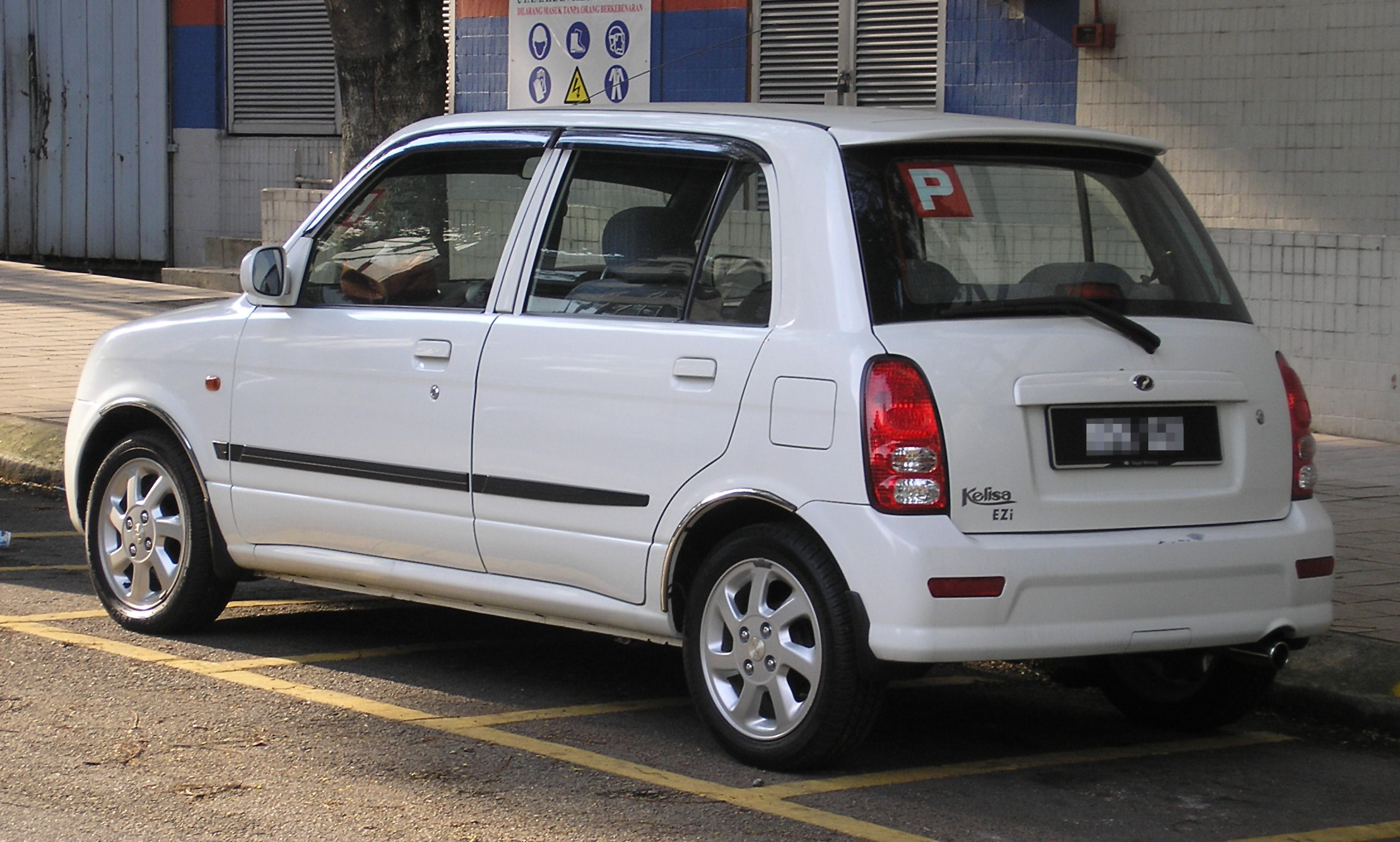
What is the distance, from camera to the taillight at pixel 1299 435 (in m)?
5.42

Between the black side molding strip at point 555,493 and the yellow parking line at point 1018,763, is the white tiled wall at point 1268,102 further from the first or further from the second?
the black side molding strip at point 555,493

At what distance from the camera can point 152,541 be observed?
6773mm

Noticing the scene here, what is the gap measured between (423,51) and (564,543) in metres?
6.00

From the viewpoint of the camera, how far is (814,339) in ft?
16.5

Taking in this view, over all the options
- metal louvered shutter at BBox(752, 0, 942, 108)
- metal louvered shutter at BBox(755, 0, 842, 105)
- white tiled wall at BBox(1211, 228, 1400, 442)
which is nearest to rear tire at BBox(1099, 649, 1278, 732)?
white tiled wall at BBox(1211, 228, 1400, 442)

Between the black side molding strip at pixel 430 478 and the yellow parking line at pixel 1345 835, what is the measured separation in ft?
6.08

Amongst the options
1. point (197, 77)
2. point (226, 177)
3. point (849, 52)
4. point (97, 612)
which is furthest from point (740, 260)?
point (197, 77)

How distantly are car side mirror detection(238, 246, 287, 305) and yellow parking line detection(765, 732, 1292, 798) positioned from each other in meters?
2.48

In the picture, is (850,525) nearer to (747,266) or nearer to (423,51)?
(747,266)

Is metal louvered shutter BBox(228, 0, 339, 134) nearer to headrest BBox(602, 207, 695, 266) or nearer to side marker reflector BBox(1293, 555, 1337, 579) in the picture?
headrest BBox(602, 207, 695, 266)

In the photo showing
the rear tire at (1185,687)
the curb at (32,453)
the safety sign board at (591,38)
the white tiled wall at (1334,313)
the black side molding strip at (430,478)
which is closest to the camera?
the black side molding strip at (430,478)

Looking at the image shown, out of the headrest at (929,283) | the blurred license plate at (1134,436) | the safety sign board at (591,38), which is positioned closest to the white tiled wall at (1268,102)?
the safety sign board at (591,38)

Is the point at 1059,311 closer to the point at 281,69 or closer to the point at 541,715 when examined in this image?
the point at 541,715

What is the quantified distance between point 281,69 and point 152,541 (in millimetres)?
14502
